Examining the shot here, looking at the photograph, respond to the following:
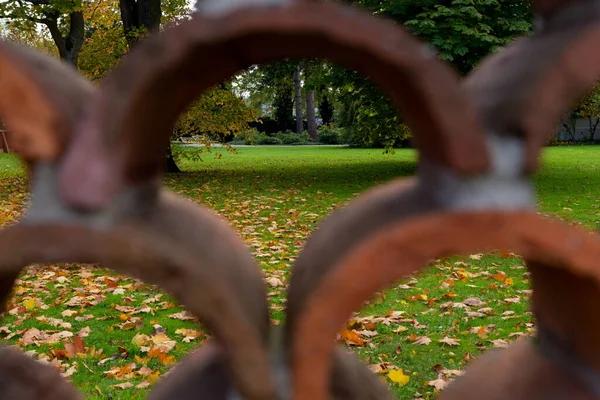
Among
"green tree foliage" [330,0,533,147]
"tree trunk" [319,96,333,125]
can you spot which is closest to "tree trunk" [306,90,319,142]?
"tree trunk" [319,96,333,125]

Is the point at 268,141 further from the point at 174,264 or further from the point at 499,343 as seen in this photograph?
the point at 174,264

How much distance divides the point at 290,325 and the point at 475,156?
0.55 m

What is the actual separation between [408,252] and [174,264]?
49 cm

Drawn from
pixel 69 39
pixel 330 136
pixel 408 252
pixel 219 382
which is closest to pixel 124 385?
pixel 219 382

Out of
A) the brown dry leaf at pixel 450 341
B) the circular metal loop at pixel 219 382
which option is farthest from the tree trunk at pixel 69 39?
the circular metal loop at pixel 219 382

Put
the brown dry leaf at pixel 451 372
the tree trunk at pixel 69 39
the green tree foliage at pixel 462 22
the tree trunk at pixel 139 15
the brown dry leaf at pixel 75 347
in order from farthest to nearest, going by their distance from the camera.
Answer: the tree trunk at pixel 69 39, the tree trunk at pixel 139 15, the green tree foliage at pixel 462 22, the brown dry leaf at pixel 75 347, the brown dry leaf at pixel 451 372

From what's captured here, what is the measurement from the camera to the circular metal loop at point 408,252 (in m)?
1.21

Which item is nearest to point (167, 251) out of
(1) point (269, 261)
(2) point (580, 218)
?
(1) point (269, 261)

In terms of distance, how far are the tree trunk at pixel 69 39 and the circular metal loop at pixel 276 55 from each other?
50.9 feet

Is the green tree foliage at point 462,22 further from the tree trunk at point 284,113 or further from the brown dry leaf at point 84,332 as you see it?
the tree trunk at point 284,113

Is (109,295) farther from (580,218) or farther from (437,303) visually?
(580,218)

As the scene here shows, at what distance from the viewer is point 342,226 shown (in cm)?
141

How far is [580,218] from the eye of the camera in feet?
25.9

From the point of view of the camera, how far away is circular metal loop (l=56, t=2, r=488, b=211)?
107cm
